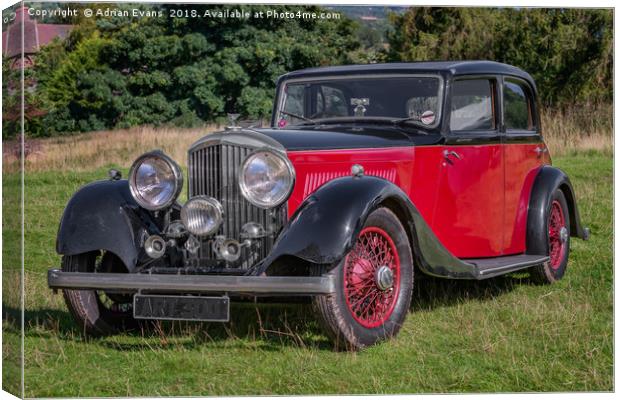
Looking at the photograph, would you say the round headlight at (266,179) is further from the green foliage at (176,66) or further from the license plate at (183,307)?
the green foliage at (176,66)

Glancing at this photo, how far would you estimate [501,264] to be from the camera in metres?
6.74

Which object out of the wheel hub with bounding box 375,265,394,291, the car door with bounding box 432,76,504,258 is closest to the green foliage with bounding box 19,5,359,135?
the car door with bounding box 432,76,504,258

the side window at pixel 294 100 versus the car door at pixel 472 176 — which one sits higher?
the side window at pixel 294 100

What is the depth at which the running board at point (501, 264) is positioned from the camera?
647cm

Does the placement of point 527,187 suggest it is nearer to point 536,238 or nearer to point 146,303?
point 536,238

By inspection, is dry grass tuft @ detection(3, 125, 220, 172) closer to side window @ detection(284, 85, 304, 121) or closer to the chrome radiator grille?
side window @ detection(284, 85, 304, 121)

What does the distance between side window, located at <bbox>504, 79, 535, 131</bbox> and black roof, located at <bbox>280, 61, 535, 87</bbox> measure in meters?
0.14

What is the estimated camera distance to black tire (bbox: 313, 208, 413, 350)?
17.5 ft

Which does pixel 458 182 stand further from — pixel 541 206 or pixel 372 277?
pixel 372 277

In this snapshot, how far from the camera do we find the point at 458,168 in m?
6.76

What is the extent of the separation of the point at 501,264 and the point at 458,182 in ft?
1.94

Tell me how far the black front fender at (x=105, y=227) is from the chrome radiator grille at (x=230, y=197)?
0.35 meters

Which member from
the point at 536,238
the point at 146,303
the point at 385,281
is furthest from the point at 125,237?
the point at 536,238

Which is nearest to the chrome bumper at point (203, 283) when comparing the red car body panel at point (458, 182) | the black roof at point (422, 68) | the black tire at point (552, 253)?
the red car body panel at point (458, 182)
